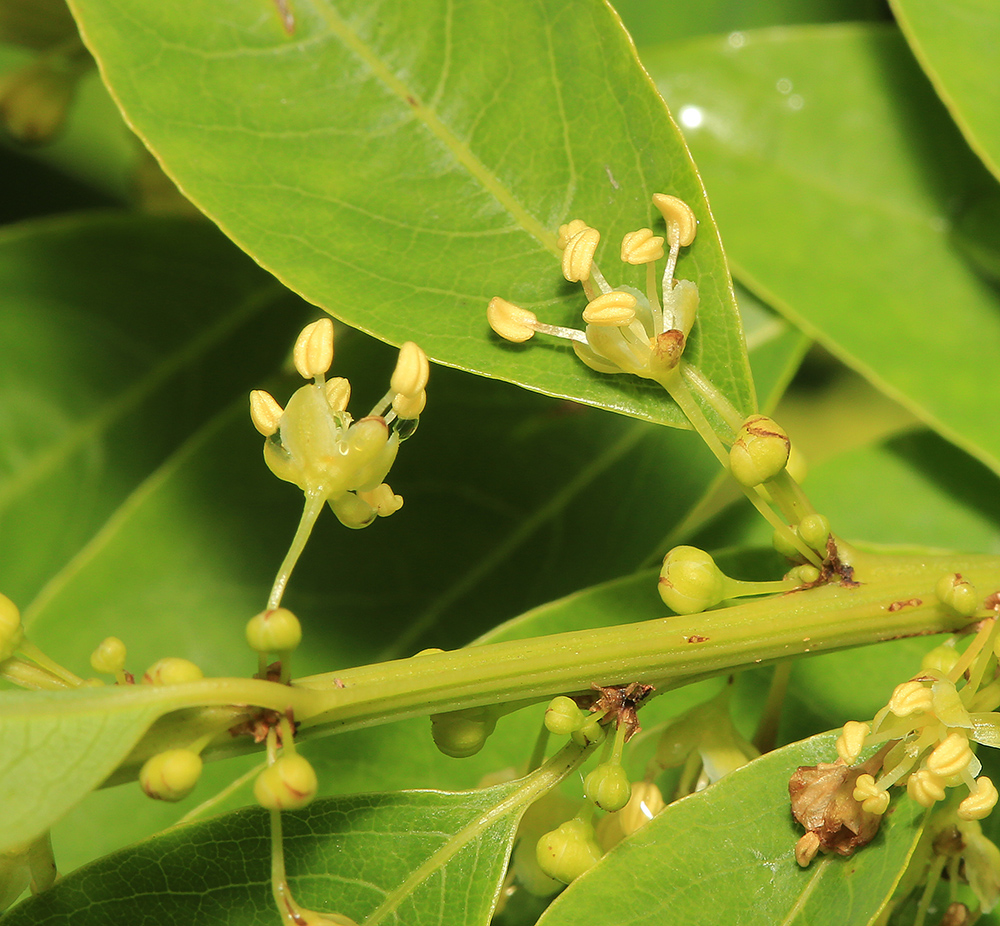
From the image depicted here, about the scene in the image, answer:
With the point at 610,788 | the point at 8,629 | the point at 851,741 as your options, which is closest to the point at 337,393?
the point at 8,629

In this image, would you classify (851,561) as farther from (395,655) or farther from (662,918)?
(395,655)

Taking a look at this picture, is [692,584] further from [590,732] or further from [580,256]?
[580,256]

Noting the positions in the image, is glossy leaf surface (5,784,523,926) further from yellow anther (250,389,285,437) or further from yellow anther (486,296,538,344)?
yellow anther (486,296,538,344)

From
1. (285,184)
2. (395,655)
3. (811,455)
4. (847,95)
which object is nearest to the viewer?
(285,184)

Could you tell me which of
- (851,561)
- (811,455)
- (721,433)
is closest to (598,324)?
(721,433)

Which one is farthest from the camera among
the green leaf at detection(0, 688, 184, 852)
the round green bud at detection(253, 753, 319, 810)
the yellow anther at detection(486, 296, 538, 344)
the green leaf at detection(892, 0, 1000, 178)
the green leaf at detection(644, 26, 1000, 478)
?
the green leaf at detection(644, 26, 1000, 478)

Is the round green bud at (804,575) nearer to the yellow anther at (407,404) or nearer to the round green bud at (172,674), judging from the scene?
the yellow anther at (407,404)

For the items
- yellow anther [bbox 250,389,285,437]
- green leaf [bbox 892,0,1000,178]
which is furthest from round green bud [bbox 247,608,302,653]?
green leaf [bbox 892,0,1000,178]
